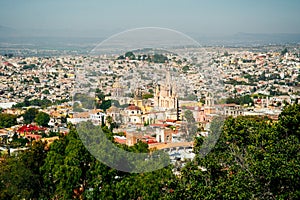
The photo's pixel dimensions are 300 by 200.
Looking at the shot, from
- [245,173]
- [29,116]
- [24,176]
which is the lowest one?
[29,116]

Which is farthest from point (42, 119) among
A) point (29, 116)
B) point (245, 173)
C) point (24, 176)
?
point (245, 173)

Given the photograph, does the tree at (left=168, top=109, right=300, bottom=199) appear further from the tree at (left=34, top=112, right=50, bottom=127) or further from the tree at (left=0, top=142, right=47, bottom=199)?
the tree at (left=34, top=112, right=50, bottom=127)

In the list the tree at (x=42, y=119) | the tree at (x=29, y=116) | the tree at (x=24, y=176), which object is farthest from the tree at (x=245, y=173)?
the tree at (x=29, y=116)

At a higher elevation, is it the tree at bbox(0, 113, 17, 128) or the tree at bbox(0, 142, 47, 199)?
the tree at bbox(0, 142, 47, 199)

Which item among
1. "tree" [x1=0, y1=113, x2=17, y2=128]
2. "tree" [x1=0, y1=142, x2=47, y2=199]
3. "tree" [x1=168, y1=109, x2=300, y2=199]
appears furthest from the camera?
"tree" [x1=0, y1=113, x2=17, y2=128]

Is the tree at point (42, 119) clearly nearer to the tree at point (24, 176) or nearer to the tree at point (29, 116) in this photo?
the tree at point (29, 116)

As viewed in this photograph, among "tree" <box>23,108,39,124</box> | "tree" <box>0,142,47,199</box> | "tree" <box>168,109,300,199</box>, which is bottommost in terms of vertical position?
"tree" <box>23,108,39,124</box>

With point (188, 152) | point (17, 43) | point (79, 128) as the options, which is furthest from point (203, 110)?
point (17, 43)

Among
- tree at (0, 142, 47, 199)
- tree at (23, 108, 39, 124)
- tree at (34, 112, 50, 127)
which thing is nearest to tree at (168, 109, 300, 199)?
tree at (0, 142, 47, 199)

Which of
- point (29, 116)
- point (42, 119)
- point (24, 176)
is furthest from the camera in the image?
point (29, 116)

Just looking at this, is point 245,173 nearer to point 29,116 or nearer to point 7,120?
point 7,120

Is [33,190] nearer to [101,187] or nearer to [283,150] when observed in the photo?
[101,187]
